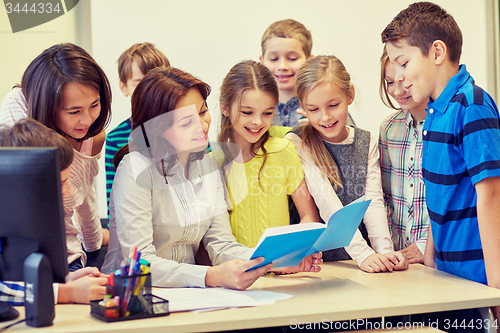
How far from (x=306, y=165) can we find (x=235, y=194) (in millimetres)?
280

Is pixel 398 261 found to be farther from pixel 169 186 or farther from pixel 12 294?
pixel 12 294

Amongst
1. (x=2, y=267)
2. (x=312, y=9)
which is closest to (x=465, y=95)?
(x=2, y=267)

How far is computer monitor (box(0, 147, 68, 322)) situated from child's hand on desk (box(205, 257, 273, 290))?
39 centimetres

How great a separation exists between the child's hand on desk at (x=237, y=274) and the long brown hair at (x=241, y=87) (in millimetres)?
454

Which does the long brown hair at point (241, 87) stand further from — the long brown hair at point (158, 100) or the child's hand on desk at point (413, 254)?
the child's hand on desk at point (413, 254)

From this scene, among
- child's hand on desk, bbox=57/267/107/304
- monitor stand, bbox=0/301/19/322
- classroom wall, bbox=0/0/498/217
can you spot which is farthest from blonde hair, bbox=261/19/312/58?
monitor stand, bbox=0/301/19/322

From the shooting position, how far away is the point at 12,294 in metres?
1.04

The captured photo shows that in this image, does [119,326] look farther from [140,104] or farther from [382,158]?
[382,158]

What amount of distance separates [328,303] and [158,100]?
74 cm

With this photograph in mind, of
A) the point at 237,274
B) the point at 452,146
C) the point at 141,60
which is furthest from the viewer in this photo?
the point at 141,60

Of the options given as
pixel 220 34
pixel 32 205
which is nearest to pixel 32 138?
pixel 32 205

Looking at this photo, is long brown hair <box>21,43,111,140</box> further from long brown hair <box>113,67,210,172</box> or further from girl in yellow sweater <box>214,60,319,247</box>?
girl in yellow sweater <box>214,60,319,247</box>

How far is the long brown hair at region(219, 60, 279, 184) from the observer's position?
153 cm

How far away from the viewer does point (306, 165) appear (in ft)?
5.24
